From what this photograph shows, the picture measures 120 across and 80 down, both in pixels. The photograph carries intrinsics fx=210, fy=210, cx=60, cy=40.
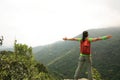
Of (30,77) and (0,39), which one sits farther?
(0,39)

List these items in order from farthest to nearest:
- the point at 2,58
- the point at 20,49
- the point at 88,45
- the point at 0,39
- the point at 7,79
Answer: the point at 20,49 < the point at 0,39 < the point at 2,58 < the point at 7,79 < the point at 88,45

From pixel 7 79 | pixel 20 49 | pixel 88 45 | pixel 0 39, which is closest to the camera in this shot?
pixel 88 45

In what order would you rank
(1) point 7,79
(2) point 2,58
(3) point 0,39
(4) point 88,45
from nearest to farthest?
(4) point 88,45, (1) point 7,79, (2) point 2,58, (3) point 0,39

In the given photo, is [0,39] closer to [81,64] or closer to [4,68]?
[4,68]

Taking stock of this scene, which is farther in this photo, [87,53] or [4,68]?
[4,68]

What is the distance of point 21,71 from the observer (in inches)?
614

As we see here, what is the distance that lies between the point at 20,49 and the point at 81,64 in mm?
83168

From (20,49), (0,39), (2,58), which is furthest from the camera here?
(20,49)

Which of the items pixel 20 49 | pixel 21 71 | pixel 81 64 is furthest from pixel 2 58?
pixel 20 49

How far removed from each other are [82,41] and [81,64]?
1425 mm

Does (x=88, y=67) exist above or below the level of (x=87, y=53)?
below

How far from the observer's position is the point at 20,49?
93.9m

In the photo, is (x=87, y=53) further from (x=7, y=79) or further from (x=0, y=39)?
(x=0, y=39)

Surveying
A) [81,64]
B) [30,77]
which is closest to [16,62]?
[30,77]
